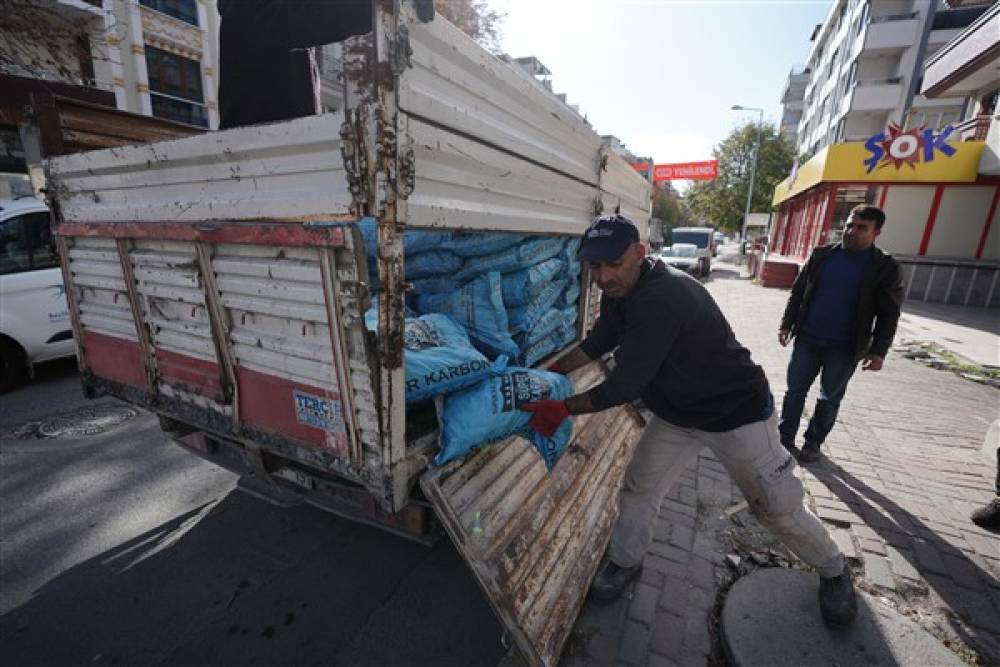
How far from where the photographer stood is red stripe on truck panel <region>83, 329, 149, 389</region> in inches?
97.8

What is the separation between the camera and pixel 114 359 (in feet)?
8.55

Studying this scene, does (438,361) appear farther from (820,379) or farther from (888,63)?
(888,63)

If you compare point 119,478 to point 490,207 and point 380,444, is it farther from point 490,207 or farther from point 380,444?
point 490,207

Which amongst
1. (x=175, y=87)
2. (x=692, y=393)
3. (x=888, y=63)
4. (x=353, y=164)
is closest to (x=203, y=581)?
(x=353, y=164)

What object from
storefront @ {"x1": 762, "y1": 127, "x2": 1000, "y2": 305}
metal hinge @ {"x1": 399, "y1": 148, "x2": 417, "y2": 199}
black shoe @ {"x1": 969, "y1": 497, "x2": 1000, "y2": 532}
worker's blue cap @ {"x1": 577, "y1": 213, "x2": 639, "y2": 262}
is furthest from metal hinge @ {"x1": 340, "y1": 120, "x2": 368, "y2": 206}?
storefront @ {"x1": 762, "y1": 127, "x2": 1000, "y2": 305}

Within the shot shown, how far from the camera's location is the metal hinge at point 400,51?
1470mm

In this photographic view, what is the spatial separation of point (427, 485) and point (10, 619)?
2.24 metres

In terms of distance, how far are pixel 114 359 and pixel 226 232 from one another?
A: 147 centimetres

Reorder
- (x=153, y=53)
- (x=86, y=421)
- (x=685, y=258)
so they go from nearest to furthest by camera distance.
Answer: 1. (x=86, y=421)
2. (x=153, y=53)
3. (x=685, y=258)

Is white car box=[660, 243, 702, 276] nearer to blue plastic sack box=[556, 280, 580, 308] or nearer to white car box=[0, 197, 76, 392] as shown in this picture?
blue plastic sack box=[556, 280, 580, 308]

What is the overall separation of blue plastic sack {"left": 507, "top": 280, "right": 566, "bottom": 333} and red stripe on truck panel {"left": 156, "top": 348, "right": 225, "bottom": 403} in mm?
1651

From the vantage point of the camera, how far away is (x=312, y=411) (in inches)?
73.3

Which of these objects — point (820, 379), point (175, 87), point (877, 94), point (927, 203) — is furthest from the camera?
point (877, 94)

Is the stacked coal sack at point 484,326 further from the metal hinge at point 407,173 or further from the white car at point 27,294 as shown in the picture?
the white car at point 27,294
